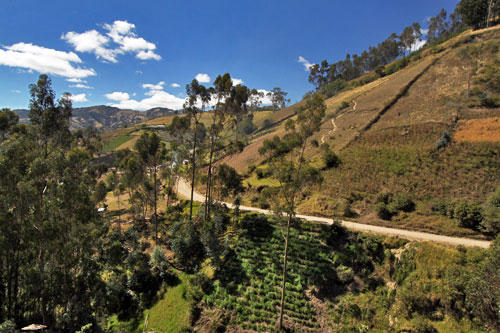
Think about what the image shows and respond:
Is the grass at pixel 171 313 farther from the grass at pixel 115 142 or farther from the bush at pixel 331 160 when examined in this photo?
the grass at pixel 115 142

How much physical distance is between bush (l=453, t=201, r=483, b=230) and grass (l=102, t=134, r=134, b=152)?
148017 mm

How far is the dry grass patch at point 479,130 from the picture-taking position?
109ft

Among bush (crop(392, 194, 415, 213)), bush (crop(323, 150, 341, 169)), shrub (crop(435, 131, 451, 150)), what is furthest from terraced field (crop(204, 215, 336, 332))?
shrub (crop(435, 131, 451, 150))

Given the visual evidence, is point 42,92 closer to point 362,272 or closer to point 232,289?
point 232,289

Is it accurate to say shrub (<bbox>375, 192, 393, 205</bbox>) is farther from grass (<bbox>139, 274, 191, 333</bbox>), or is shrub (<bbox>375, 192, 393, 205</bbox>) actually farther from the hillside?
grass (<bbox>139, 274, 191, 333</bbox>)

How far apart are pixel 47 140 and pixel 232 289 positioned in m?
22.1

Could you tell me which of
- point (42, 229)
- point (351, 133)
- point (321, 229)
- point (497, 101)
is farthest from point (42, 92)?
point (497, 101)

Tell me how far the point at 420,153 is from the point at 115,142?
154933 millimetres

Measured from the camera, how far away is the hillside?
86.2ft

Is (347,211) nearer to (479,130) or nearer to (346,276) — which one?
(346,276)

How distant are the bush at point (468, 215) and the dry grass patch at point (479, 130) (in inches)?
745

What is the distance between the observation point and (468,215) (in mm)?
20984

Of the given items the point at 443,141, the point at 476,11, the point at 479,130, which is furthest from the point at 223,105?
the point at 476,11

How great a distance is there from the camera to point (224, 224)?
30.7 m
